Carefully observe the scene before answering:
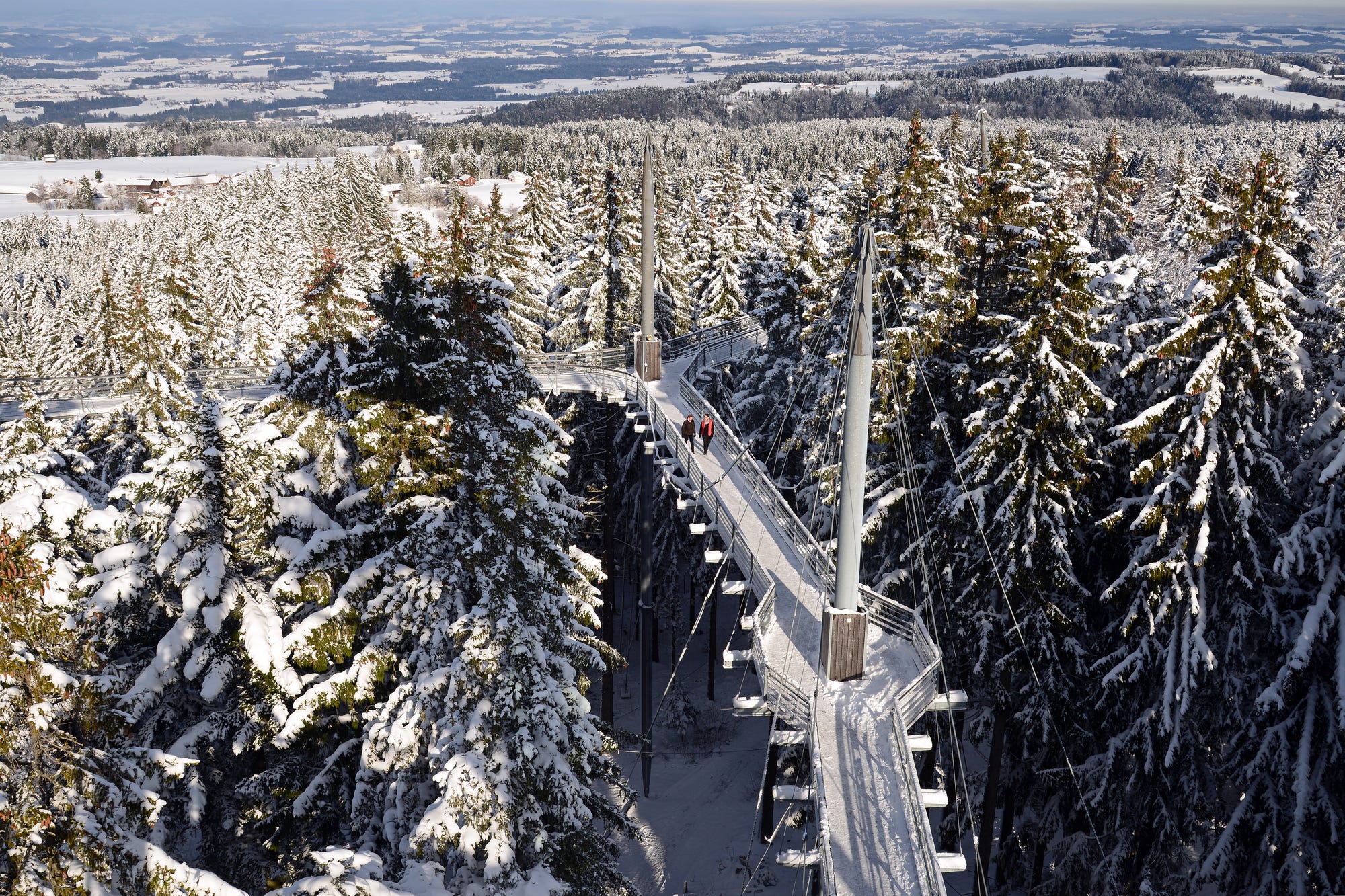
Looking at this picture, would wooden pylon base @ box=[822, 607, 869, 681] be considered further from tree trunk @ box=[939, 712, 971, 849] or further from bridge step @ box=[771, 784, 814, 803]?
tree trunk @ box=[939, 712, 971, 849]

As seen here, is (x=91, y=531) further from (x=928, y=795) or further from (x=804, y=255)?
(x=804, y=255)

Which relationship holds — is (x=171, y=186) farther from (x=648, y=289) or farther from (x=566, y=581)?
(x=566, y=581)

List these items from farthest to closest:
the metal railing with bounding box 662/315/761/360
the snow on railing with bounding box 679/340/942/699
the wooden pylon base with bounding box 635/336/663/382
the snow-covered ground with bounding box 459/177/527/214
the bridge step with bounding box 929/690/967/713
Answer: the snow-covered ground with bounding box 459/177/527/214
the metal railing with bounding box 662/315/761/360
the wooden pylon base with bounding box 635/336/663/382
the snow on railing with bounding box 679/340/942/699
the bridge step with bounding box 929/690/967/713

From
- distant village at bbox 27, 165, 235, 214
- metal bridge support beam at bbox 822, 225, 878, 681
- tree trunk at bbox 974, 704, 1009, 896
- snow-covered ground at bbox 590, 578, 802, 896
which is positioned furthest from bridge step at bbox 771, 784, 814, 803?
distant village at bbox 27, 165, 235, 214

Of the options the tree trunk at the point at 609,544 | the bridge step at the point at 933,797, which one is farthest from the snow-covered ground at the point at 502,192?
the bridge step at the point at 933,797

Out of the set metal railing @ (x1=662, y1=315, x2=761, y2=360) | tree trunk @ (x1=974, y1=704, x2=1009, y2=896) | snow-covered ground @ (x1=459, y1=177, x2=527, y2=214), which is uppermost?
snow-covered ground @ (x1=459, y1=177, x2=527, y2=214)

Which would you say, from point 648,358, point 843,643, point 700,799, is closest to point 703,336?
point 648,358

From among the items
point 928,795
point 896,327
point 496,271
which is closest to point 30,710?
point 928,795
